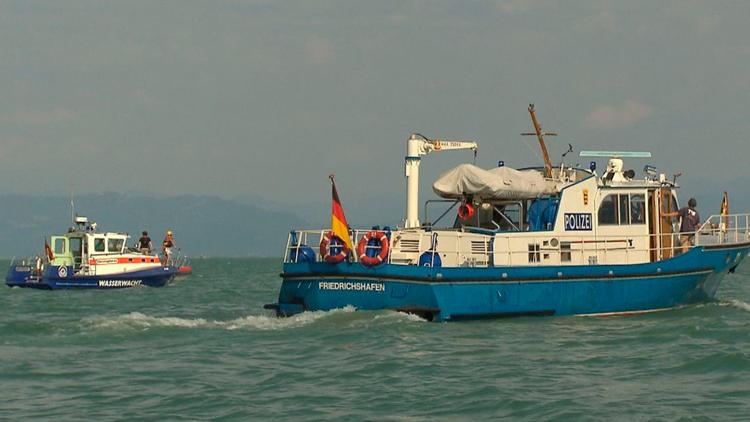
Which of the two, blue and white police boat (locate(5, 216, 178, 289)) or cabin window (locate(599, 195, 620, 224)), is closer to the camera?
cabin window (locate(599, 195, 620, 224))

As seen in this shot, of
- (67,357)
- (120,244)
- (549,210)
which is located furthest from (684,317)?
(120,244)

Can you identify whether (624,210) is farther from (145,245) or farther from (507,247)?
(145,245)

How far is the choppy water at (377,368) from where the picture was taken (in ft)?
51.6

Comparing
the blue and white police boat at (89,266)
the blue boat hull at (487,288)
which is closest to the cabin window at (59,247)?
the blue and white police boat at (89,266)

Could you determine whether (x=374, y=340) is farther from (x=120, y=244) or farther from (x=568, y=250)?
(x=120, y=244)

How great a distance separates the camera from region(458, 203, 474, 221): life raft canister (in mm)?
25969

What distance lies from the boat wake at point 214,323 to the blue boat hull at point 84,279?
24.4 m

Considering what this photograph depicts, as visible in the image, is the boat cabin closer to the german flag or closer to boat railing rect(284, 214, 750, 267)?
boat railing rect(284, 214, 750, 267)

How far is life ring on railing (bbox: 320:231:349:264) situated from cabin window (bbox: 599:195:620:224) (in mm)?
5769

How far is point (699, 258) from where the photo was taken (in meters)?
26.3

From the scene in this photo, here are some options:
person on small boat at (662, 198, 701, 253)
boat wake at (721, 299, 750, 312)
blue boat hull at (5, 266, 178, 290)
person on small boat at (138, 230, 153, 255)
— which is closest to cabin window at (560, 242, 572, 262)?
person on small boat at (662, 198, 701, 253)

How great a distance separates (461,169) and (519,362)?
24.5 ft

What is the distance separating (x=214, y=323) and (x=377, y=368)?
7256mm

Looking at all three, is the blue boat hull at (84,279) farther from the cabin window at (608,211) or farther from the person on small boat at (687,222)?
the person on small boat at (687,222)
